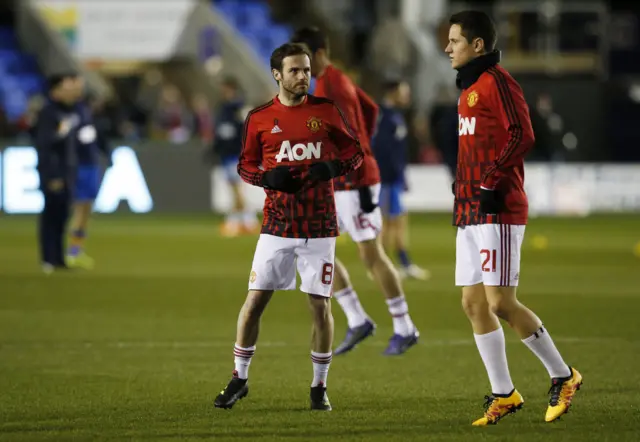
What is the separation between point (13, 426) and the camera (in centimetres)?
771

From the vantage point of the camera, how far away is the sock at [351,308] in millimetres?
10812

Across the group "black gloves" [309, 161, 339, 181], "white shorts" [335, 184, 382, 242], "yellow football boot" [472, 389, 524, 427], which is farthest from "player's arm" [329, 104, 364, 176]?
"white shorts" [335, 184, 382, 242]

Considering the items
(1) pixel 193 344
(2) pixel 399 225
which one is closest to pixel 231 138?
(2) pixel 399 225

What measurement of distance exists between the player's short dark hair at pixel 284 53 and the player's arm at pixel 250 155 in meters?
0.34

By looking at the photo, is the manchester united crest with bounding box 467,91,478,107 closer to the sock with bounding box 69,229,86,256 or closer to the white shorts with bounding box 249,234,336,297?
the white shorts with bounding box 249,234,336,297

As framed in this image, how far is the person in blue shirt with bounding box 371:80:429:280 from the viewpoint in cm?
1608

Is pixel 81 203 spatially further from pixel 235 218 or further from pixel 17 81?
pixel 17 81

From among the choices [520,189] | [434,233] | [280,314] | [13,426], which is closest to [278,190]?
[520,189]

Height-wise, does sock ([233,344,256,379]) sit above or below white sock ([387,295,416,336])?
above

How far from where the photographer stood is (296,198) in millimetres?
8180

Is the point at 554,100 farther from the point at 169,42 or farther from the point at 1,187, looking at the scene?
the point at 1,187

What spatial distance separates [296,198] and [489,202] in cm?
124

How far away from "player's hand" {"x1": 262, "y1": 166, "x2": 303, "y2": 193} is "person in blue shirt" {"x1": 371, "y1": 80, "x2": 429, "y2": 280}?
304 inches

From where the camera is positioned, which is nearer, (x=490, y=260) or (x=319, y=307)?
(x=490, y=260)
